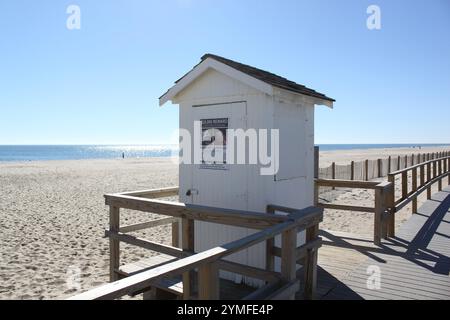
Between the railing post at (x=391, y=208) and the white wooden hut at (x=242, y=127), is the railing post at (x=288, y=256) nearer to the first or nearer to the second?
the white wooden hut at (x=242, y=127)

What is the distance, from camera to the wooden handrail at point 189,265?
5.57 feet

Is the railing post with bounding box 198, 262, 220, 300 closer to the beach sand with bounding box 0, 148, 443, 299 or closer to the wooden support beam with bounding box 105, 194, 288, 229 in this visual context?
the wooden support beam with bounding box 105, 194, 288, 229

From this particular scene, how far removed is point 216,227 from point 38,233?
6.36 metres

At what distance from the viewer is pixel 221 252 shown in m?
2.41

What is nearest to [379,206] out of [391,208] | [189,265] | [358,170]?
[391,208]

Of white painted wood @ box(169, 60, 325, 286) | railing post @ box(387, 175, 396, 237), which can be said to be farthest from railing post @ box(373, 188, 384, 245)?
white painted wood @ box(169, 60, 325, 286)

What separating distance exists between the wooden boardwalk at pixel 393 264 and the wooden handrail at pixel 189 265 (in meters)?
1.42

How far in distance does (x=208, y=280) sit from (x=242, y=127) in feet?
9.34

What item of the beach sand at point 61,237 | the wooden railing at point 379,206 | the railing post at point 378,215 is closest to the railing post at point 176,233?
the beach sand at point 61,237

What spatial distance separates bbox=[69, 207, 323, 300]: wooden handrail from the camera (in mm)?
1696

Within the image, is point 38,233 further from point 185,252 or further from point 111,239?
point 185,252

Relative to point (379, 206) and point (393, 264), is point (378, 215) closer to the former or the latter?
point (379, 206)
